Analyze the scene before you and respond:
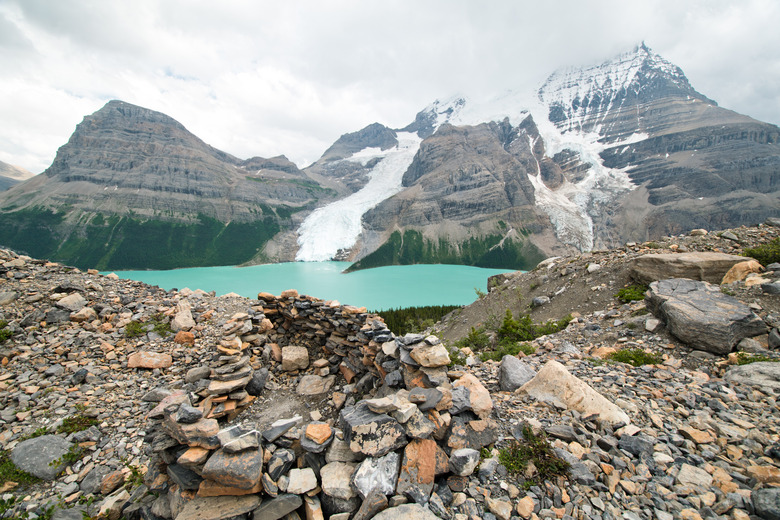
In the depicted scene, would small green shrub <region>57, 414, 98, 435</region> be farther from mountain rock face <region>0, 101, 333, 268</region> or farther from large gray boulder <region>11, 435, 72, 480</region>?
mountain rock face <region>0, 101, 333, 268</region>

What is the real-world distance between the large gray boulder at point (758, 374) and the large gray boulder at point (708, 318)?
1.03 meters

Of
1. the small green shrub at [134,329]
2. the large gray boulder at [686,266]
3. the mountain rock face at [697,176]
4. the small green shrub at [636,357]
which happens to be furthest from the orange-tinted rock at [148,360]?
the mountain rock face at [697,176]

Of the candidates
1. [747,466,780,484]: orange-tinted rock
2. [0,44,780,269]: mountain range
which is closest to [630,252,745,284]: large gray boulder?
[747,466,780,484]: orange-tinted rock

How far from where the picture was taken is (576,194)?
525 ft

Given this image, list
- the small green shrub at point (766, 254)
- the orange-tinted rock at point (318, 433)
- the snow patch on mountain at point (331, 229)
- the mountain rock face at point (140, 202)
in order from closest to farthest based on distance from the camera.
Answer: the orange-tinted rock at point (318, 433)
the small green shrub at point (766, 254)
the mountain rock face at point (140, 202)
the snow patch on mountain at point (331, 229)

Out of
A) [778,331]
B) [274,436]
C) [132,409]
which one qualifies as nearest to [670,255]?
[778,331]

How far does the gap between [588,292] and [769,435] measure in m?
9.51

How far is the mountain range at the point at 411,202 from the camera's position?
123 meters

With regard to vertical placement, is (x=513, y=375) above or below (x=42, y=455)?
above

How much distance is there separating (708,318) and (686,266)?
15.0ft

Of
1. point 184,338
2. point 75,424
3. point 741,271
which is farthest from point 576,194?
point 75,424

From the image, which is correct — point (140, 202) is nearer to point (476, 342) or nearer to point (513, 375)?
point (476, 342)

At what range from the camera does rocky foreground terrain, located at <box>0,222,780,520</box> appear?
3.42 m

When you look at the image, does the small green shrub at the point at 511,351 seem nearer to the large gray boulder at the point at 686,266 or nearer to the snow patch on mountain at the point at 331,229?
the large gray boulder at the point at 686,266
